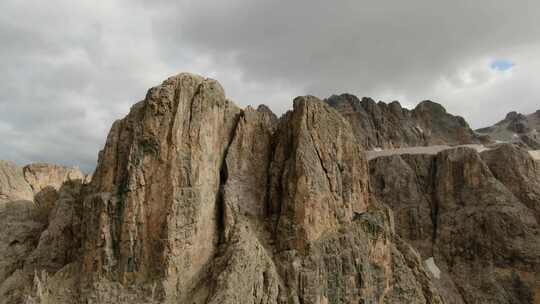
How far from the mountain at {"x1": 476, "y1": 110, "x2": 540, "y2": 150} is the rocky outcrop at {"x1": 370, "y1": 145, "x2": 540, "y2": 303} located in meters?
36.5

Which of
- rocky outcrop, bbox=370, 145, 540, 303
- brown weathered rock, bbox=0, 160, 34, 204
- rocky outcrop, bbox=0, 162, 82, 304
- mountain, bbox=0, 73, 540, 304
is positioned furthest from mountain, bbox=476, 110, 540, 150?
brown weathered rock, bbox=0, 160, 34, 204

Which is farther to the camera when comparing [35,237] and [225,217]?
[35,237]

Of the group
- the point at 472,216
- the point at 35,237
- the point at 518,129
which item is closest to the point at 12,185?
the point at 35,237

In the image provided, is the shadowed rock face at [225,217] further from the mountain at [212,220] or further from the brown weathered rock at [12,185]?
the brown weathered rock at [12,185]

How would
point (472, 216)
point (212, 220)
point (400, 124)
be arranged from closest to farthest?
point (212, 220) < point (472, 216) < point (400, 124)

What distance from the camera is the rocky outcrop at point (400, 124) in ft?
203

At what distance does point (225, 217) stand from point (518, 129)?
85352mm

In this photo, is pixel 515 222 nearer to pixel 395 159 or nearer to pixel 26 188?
pixel 395 159

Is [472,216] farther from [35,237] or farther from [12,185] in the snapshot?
Result: [12,185]

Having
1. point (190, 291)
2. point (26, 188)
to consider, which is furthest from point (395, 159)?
point (26, 188)

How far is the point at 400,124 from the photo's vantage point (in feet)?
211

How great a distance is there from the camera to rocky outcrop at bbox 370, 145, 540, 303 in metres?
33.7

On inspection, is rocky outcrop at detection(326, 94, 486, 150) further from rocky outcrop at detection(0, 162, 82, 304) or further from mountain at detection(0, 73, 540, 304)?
rocky outcrop at detection(0, 162, 82, 304)

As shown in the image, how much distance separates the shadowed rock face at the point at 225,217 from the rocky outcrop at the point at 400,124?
38776 millimetres
